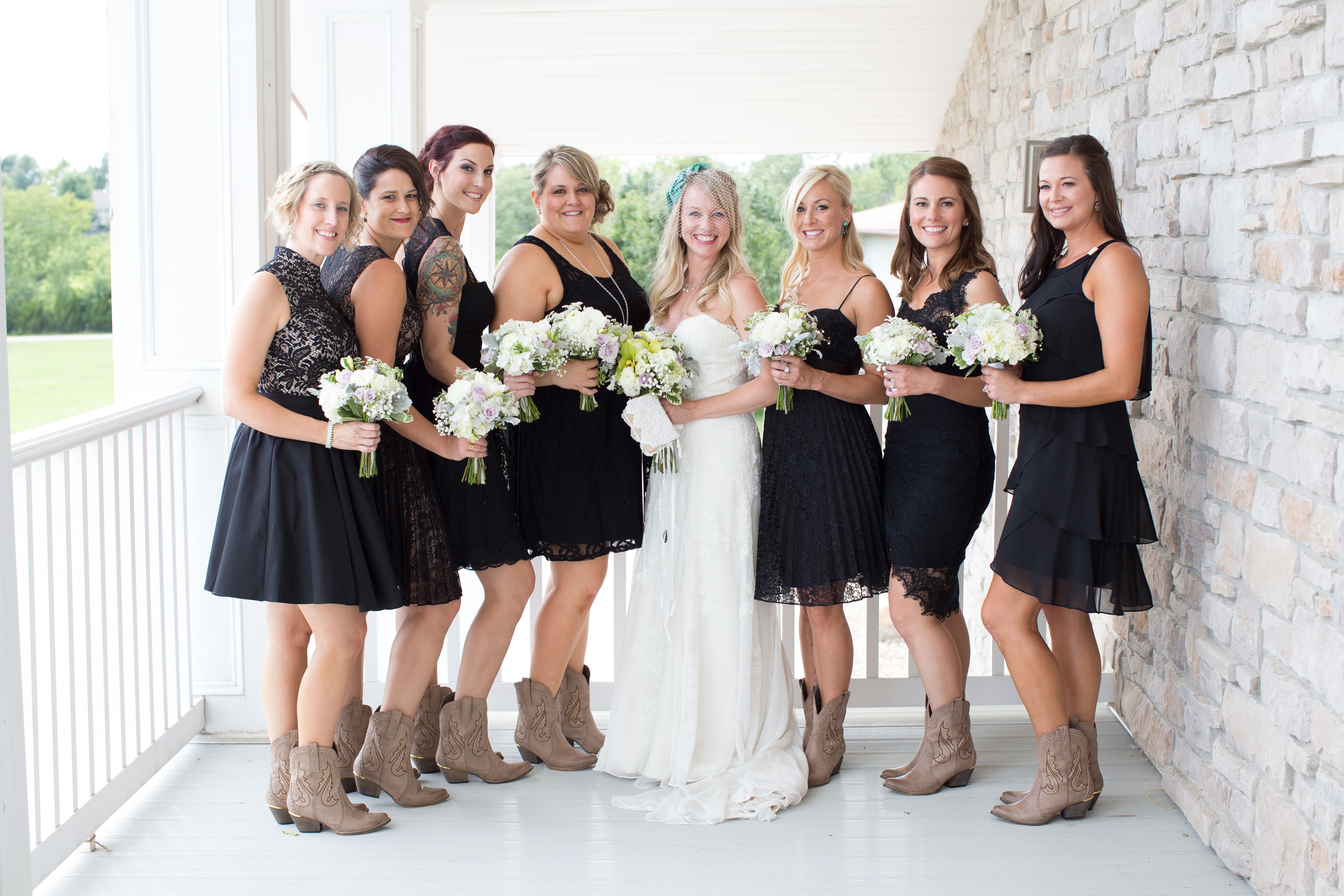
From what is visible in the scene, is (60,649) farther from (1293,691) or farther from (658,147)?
(658,147)

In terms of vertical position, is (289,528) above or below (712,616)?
above

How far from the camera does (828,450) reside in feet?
11.1

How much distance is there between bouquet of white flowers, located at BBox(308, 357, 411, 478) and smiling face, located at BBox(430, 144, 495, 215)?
0.72m

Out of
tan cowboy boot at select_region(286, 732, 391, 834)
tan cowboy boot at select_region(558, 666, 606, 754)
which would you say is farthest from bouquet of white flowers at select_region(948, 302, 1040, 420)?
tan cowboy boot at select_region(286, 732, 391, 834)

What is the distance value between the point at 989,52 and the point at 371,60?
4.93 meters

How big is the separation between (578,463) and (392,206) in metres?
0.97

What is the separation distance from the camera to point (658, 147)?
11711 millimetres

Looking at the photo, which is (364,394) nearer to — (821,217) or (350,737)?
(350,737)

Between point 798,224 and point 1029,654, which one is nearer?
point 1029,654

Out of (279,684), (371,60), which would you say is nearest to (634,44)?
(371,60)

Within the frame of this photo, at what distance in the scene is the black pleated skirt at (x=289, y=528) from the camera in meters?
2.92

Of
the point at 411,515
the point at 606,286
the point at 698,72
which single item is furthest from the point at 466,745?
the point at 698,72

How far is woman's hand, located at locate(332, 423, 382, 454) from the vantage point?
2850mm

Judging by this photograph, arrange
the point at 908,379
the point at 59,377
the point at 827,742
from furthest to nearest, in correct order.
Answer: the point at 59,377
the point at 827,742
the point at 908,379
